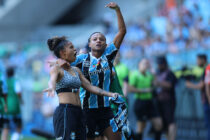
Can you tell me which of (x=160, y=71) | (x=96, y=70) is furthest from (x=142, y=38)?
(x=96, y=70)

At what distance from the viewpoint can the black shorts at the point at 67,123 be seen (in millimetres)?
5980

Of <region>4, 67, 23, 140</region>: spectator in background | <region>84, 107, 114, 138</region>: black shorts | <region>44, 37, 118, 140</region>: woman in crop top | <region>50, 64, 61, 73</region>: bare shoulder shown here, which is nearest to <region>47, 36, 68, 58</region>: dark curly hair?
<region>44, 37, 118, 140</region>: woman in crop top

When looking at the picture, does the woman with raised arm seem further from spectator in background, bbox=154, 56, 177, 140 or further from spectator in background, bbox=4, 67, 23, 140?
spectator in background, bbox=4, 67, 23, 140

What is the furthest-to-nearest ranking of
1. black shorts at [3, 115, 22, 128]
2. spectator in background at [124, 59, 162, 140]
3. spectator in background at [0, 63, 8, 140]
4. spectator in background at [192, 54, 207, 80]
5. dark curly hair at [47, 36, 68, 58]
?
black shorts at [3, 115, 22, 128] < spectator in background at [124, 59, 162, 140] < spectator in background at [192, 54, 207, 80] < spectator in background at [0, 63, 8, 140] < dark curly hair at [47, 36, 68, 58]

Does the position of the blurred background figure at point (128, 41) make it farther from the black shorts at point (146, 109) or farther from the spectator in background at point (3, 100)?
the black shorts at point (146, 109)

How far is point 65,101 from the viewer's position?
19.9 ft

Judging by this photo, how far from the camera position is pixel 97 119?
23.1 ft

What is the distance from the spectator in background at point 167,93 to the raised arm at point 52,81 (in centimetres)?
541

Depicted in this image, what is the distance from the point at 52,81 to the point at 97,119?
5.62ft

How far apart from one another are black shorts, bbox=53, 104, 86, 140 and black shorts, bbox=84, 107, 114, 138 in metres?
0.97

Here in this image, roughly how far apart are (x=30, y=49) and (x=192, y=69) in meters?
15.0

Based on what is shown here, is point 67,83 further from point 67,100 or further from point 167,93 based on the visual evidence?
point 167,93

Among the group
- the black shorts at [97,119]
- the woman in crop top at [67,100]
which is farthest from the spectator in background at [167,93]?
the woman in crop top at [67,100]

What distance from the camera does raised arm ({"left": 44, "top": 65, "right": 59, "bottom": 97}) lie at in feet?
17.1
